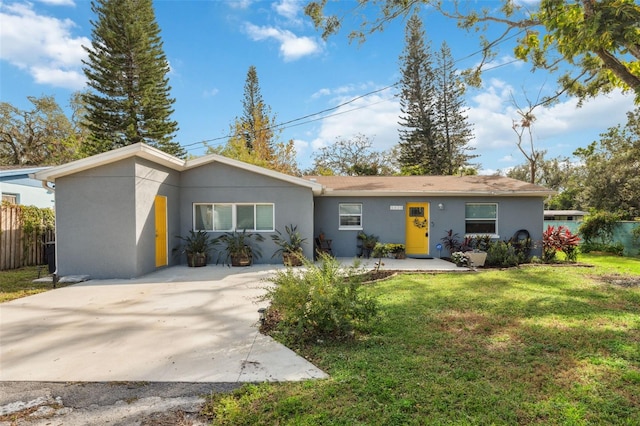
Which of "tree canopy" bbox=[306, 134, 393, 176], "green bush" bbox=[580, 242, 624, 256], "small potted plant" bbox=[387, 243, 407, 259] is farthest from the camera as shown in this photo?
"tree canopy" bbox=[306, 134, 393, 176]

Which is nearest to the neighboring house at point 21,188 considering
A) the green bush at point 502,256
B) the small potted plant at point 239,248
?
the small potted plant at point 239,248

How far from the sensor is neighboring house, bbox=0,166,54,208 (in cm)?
1246

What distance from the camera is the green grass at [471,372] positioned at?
2521 millimetres

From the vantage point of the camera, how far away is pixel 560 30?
595cm

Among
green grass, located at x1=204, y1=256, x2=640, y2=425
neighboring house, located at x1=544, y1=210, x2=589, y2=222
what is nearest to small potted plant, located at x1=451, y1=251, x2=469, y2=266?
green grass, located at x1=204, y1=256, x2=640, y2=425

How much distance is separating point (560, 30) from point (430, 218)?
688 centimetres

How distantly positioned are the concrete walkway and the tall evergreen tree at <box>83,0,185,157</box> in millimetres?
15165

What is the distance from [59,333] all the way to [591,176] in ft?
88.6

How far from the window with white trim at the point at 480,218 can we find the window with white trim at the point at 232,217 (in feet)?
22.7

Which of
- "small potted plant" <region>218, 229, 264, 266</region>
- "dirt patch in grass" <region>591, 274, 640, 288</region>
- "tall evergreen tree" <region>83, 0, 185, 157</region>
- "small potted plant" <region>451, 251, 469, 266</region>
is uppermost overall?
"tall evergreen tree" <region>83, 0, 185, 157</region>

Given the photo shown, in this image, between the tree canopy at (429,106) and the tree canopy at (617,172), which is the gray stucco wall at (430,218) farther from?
the tree canopy at (429,106)

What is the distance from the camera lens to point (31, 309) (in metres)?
5.60

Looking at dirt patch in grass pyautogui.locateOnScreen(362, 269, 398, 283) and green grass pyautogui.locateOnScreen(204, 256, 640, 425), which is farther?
dirt patch in grass pyautogui.locateOnScreen(362, 269, 398, 283)

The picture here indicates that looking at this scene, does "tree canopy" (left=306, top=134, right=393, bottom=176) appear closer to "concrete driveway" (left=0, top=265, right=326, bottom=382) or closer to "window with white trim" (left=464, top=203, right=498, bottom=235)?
"window with white trim" (left=464, top=203, right=498, bottom=235)
